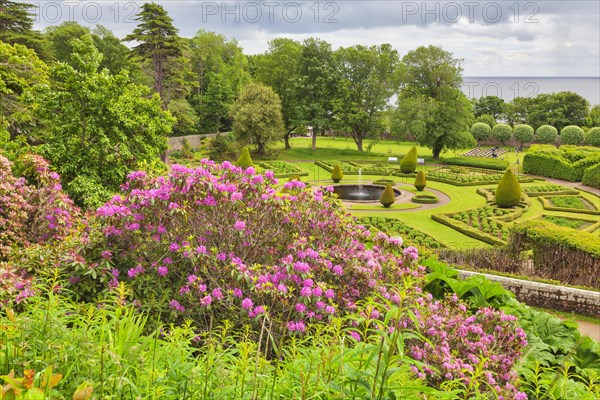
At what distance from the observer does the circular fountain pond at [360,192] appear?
101 feet

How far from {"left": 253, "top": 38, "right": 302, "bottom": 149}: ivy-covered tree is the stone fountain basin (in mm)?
19812

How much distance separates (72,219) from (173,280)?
318cm

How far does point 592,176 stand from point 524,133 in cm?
2777

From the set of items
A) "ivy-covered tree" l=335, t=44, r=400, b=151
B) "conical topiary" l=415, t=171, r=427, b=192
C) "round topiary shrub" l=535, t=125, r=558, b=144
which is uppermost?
"ivy-covered tree" l=335, t=44, r=400, b=151

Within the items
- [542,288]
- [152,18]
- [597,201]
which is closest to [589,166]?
[597,201]

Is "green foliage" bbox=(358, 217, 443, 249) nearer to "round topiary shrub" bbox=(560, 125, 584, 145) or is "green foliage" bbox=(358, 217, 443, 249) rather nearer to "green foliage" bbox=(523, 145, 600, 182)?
"green foliage" bbox=(523, 145, 600, 182)

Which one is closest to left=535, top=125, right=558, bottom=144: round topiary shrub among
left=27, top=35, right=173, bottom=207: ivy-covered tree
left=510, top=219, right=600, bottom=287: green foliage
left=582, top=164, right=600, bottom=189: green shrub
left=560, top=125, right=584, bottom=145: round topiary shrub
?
left=560, top=125, right=584, bottom=145: round topiary shrub

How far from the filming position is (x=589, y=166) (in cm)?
3578

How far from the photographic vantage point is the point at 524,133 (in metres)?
59.7

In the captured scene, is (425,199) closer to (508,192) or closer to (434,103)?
(508,192)

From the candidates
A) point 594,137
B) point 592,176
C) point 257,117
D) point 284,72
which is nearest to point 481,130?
point 594,137

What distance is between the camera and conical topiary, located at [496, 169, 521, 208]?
26.6 meters

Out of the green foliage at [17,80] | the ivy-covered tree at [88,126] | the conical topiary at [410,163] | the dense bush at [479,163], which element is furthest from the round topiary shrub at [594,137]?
the green foliage at [17,80]

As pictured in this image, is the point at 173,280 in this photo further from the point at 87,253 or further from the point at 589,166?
the point at 589,166
